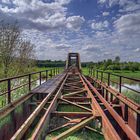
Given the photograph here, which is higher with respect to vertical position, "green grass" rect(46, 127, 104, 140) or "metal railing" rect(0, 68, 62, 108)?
"metal railing" rect(0, 68, 62, 108)

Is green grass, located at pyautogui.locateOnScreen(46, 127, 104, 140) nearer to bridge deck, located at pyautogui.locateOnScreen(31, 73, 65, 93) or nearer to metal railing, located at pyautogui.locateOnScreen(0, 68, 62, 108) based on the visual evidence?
metal railing, located at pyautogui.locateOnScreen(0, 68, 62, 108)

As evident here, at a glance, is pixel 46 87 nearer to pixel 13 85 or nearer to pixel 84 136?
pixel 84 136

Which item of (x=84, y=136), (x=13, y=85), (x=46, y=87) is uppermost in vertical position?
(x=46, y=87)

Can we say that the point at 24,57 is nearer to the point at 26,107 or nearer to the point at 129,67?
the point at 26,107

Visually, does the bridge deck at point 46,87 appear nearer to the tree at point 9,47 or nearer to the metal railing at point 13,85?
the metal railing at point 13,85

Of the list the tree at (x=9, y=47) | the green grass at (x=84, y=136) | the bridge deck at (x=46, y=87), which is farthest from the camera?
the tree at (x=9, y=47)

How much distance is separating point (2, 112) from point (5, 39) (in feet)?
42.8

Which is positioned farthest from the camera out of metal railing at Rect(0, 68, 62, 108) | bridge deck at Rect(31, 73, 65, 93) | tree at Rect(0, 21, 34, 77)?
tree at Rect(0, 21, 34, 77)

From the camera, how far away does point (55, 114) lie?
5.59 m

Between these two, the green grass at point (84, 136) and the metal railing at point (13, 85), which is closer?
the metal railing at point (13, 85)

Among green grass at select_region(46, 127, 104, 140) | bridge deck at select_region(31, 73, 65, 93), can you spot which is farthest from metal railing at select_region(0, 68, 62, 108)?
green grass at select_region(46, 127, 104, 140)

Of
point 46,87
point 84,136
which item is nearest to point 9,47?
point 46,87

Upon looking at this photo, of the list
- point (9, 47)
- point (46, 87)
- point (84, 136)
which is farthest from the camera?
point (9, 47)

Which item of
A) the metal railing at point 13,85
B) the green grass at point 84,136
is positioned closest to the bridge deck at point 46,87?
the metal railing at point 13,85
